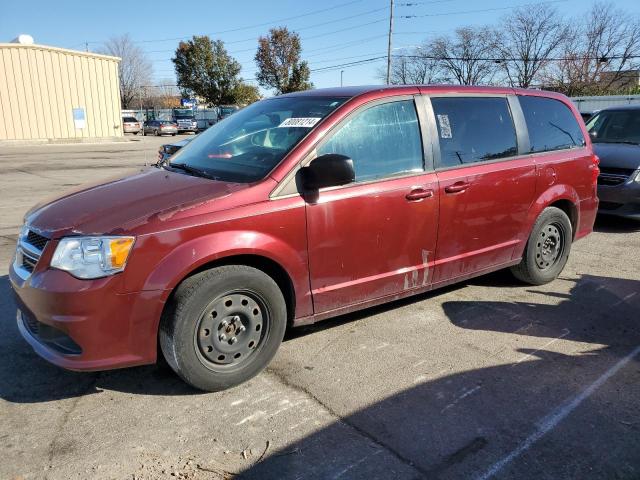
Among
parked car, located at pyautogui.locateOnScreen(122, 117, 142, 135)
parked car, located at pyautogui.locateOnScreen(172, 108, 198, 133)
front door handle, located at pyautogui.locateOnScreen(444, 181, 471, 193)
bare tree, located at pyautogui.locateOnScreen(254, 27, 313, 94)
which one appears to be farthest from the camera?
bare tree, located at pyautogui.locateOnScreen(254, 27, 313, 94)

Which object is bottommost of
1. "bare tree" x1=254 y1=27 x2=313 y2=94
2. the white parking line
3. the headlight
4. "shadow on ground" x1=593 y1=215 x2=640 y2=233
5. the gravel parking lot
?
the white parking line

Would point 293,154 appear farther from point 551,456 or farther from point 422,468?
point 551,456

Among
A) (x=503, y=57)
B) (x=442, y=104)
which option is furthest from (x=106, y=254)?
(x=503, y=57)

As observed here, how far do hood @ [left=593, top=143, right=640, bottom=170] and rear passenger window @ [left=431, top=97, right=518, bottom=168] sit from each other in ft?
12.8

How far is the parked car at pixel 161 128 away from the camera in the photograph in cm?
4322

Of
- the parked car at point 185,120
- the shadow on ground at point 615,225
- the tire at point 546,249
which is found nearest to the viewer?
the tire at point 546,249

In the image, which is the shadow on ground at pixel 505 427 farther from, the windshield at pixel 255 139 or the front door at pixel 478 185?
the windshield at pixel 255 139

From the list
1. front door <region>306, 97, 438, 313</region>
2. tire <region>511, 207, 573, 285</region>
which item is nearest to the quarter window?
Result: front door <region>306, 97, 438, 313</region>

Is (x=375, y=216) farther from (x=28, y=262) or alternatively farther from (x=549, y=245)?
(x=549, y=245)

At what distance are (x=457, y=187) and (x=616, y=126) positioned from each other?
20.2 ft

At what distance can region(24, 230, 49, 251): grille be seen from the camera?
2977 millimetres

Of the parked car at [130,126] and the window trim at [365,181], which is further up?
the parked car at [130,126]

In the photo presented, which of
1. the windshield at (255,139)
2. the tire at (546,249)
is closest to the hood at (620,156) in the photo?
the tire at (546,249)

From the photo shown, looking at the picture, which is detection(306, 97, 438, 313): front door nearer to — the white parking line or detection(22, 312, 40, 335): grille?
the white parking line
